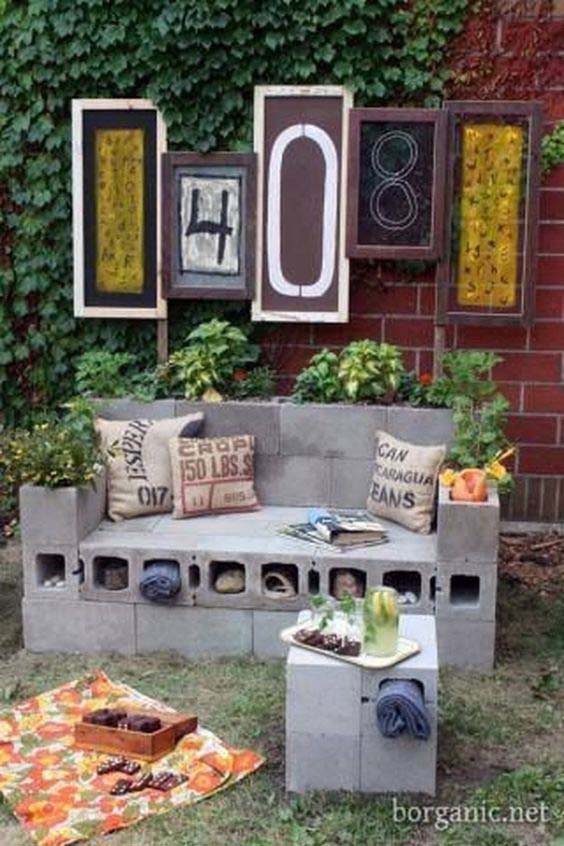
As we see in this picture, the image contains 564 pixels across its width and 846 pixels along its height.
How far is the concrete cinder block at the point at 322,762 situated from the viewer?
3.66 m

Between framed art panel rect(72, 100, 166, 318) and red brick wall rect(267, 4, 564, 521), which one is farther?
framed art panel rect(72, 100, 166, 318)

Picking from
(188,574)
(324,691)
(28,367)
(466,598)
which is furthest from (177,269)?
(324,691)

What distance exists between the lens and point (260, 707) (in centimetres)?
429

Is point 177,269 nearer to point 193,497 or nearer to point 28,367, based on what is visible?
point 28,367

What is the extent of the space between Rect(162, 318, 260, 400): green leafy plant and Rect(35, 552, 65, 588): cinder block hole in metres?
1.10

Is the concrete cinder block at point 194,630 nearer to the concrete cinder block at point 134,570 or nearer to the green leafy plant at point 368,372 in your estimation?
the concrete cinder block at point 134,570

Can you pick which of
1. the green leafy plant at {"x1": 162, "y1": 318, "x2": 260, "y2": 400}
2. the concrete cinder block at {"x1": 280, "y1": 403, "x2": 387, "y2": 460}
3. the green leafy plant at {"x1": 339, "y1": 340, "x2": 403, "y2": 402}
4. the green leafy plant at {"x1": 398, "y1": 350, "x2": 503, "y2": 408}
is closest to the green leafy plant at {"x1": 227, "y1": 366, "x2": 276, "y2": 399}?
the green leafy plant at {"x1": 162, "y1": 318, "x2": 260, "y2": 400}

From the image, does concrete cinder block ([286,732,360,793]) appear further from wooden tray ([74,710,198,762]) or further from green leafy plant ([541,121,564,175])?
green leafy plant ([541,121,564,175])

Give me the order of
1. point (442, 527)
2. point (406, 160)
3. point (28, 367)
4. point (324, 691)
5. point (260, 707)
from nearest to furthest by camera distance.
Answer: point (324, 691)
point (260, 707)
point (442, 527)
point (406, 160)
point (28, 367)

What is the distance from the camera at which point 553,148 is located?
6160mm

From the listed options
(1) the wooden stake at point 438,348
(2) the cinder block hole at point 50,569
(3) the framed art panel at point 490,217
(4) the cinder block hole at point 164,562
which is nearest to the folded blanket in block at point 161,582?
(4) the cinder block hole at point 164,562

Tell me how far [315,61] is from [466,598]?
3017 mm

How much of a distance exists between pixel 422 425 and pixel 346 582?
3.31 ft

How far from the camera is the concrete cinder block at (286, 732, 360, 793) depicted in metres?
3.66
